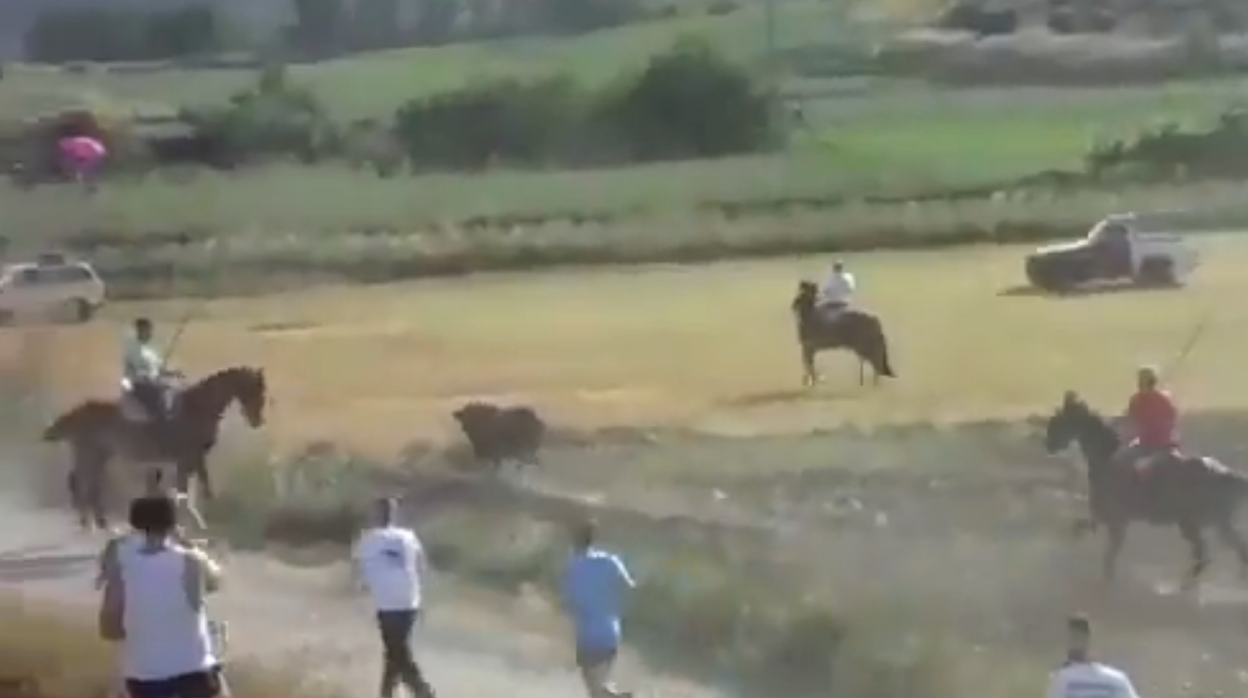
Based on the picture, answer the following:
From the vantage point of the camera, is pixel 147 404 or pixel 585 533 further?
pixel 147 404

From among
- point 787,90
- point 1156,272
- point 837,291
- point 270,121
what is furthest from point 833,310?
point 270,121

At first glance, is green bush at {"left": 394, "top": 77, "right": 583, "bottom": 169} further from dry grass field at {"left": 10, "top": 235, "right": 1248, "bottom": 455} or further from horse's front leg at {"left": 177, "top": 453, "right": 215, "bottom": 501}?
horse's front leg at {"left": 177, "top": 453, "right": 215, "bottom": 501}

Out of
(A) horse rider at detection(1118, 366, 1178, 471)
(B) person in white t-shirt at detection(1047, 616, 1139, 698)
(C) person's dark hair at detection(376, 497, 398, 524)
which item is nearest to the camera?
(B) person in white t-shirt at detection(1047, 616, 1139, 698)

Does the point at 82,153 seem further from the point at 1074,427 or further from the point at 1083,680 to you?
the point at 1083,680

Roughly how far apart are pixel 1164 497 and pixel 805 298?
1145mm

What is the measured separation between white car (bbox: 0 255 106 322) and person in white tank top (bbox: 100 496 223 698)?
242 cm

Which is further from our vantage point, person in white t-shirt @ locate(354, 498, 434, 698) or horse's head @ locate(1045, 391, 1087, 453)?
horse's head @ locate(1045, 391, 1087, 453)

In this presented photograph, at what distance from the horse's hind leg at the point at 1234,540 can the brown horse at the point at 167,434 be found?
9.07ft

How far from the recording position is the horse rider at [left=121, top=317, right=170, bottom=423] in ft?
24.6

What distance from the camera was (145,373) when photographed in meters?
7.63

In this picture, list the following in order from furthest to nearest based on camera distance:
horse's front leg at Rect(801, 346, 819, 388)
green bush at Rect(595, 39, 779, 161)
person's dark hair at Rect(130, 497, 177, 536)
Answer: green bush at Rect(595, 39, 779, 161)
horse's front leg at Rect(801, 346, 819, 388)
person's dark hair at Rect(130, 497, 177, 536)

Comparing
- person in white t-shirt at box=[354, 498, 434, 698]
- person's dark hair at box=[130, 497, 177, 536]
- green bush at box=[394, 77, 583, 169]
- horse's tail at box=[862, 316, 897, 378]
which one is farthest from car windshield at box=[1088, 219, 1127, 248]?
person's dark hair at box=[130, 497, 177, 536]

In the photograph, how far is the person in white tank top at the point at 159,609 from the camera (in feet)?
17.0

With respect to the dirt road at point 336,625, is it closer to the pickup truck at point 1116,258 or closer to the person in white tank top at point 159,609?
the pickup truck at point 1116,258
